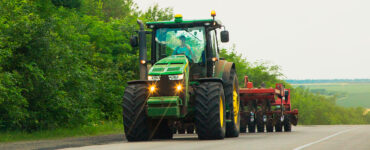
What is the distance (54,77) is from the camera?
21188 mm

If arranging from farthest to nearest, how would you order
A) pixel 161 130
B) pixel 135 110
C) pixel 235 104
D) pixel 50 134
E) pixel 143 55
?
pixel 50 134, pixel 235 104, pixel 161 130, pixel 143 55, pixel 135 110

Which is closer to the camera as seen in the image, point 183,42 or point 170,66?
point 170,66

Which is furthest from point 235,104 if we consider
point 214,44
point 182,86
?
point 182,86

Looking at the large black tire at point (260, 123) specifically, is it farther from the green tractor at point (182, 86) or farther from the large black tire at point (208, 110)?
the large black tire at point (208, 110)

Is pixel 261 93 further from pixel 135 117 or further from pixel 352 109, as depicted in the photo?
pixel 352 109

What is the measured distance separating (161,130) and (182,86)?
112 inches

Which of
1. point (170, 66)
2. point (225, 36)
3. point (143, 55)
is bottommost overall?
point (170, 66)

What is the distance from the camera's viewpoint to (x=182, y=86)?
14727 mm

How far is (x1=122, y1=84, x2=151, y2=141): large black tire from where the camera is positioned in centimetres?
1484

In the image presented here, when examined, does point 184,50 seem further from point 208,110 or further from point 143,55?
point 208,110

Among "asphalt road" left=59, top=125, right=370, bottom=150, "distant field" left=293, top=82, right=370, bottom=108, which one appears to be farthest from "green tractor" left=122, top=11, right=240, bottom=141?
"distant field" left=293, top=82, right=370, bottom=108

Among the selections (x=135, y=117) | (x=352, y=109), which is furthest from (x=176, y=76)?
(x=352, y=109)

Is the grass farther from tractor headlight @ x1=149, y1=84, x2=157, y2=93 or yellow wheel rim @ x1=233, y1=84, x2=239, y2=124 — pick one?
yellow wheel rim @ x1=233, y1=84, x2=239, y2=124

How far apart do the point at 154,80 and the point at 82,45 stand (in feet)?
39.5
